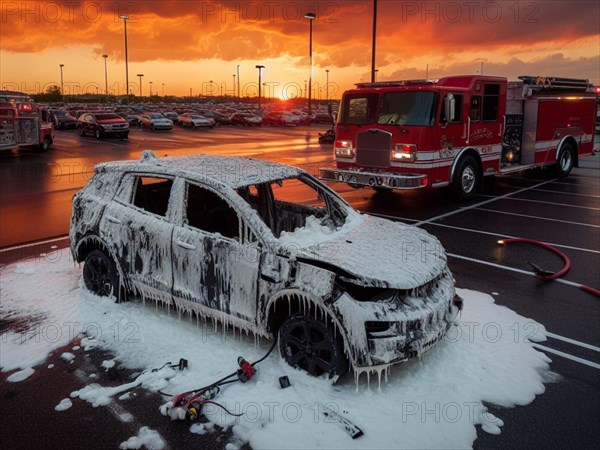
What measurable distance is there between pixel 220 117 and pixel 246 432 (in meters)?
53.6

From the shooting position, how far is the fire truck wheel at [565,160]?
1688 centimetres

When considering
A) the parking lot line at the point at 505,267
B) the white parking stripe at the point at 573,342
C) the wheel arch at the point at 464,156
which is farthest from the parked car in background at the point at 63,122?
the white parking stripe at the point at 573,342

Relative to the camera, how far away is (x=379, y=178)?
1167 cm

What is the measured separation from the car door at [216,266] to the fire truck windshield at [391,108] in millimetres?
7276

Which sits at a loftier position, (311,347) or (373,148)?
(373,148)

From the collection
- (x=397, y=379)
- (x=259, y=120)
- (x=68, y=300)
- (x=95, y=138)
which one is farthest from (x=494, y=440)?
(x=259, y=120)

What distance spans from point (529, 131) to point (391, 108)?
5.53 m

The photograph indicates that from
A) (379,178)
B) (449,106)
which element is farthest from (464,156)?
(379,178)

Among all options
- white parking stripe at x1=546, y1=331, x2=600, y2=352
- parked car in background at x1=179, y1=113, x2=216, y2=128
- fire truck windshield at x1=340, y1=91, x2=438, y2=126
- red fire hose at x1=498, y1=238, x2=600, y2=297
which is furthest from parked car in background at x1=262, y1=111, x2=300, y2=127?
white parking stripe at x1=546, y1=331, x2=600, y2=352

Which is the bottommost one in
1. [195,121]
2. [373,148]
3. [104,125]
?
[373,148]

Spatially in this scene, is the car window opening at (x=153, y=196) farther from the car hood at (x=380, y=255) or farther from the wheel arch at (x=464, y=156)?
the wheel arch at (x=464, y=156)

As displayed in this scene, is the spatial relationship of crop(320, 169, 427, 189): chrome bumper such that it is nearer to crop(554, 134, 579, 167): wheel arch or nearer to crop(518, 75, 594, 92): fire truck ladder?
crop(518, 75, 594, 92): fire truck ladder

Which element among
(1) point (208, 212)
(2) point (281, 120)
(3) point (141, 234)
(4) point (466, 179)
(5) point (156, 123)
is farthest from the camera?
(2) point (281, 120)

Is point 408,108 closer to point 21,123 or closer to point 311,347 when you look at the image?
point 311,347
